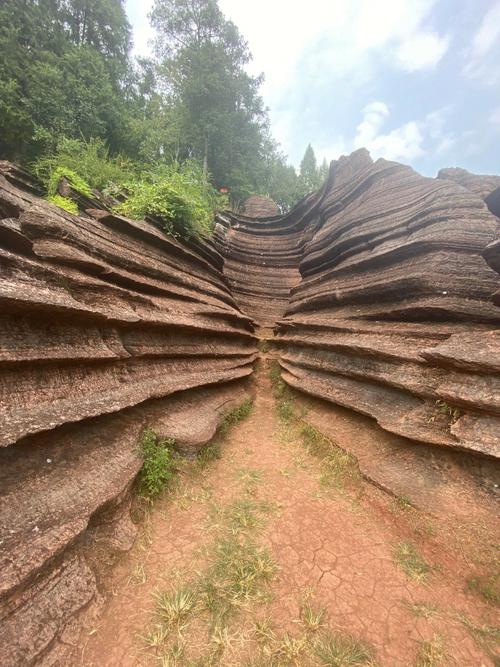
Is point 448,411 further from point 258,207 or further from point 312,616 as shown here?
point 258,207

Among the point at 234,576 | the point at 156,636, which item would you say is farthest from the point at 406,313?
the point at 156,636

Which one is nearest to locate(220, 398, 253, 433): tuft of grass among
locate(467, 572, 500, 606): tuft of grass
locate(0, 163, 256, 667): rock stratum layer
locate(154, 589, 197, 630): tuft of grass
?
locate(0, 163, 256, 667): rock stratum layer

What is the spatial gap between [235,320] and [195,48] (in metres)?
25.9

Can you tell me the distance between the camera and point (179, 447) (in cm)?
573

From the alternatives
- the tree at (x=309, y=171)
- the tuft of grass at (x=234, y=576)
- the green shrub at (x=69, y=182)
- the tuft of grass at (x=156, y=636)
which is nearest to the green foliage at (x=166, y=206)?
the green shrub at (x=69, y=182)

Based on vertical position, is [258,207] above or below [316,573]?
above

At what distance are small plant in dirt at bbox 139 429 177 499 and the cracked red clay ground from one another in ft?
0.98

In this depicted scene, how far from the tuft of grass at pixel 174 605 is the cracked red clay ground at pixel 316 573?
0.11m

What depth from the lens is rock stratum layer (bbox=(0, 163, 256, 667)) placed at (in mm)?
2947

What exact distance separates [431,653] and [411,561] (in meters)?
1.20

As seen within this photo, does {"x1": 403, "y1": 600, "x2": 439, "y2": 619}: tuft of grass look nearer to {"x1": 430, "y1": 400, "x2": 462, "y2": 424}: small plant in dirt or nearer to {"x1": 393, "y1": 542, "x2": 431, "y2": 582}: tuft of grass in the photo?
{"x1": 393, "y1": 542, "x2": 431, "y2": 582}: tuft of grass

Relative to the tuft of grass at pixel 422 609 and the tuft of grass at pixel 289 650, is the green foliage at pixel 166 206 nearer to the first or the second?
the tuft of grass at pixel 289 650

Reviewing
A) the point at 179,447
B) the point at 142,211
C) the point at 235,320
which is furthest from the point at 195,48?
the point at 179,447

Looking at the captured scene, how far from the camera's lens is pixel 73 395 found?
442 cm
